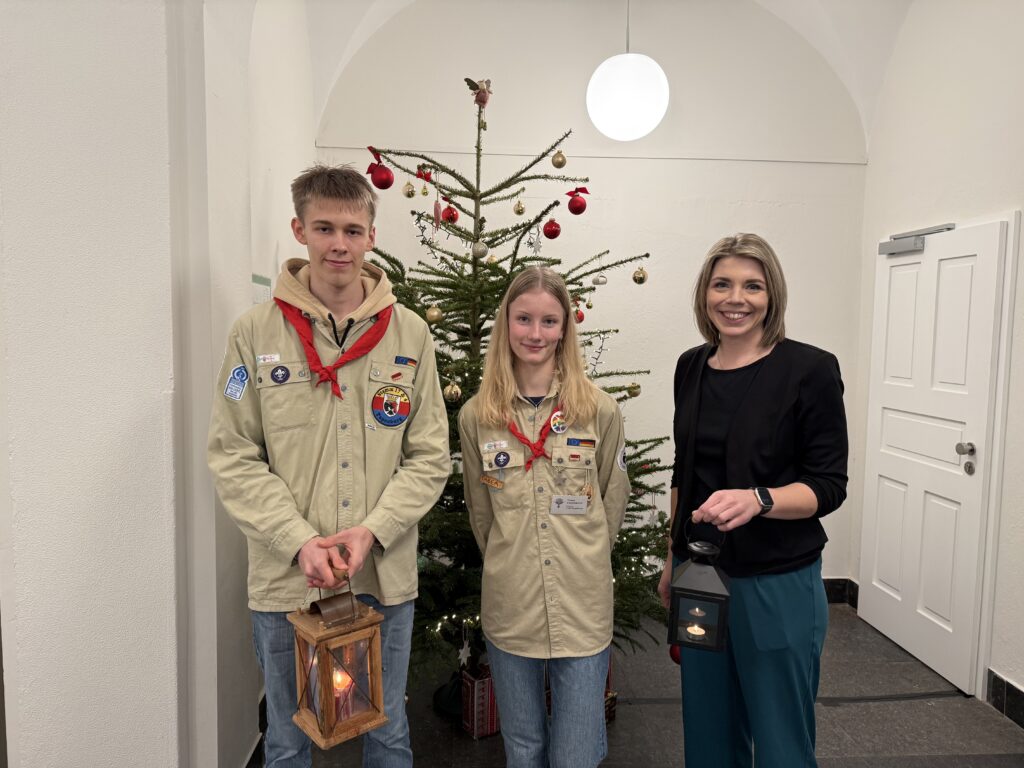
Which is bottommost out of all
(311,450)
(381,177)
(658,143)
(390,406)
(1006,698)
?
(1006,698)

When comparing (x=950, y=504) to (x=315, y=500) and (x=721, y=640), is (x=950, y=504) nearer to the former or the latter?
(x=721, y=640)

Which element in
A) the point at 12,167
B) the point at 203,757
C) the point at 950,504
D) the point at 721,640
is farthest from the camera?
the point at 950,504

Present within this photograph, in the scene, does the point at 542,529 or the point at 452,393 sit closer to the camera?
the point at 542,529

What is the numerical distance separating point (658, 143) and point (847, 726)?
3.40m

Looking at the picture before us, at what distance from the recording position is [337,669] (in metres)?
1.56

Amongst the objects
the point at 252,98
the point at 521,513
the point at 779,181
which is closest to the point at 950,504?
the point at 779,181

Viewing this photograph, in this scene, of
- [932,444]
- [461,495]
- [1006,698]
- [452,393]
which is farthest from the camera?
[932,444]

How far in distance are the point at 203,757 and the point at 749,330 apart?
7.11 feet

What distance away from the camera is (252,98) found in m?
2.69

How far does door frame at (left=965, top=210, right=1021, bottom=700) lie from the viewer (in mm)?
3203

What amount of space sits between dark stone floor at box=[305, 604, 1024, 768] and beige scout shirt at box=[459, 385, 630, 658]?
119 cm

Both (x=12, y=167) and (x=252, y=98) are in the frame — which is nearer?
(x=12, y=167)

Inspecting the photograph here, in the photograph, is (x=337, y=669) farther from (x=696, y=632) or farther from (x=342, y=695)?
(x=696, y=632)

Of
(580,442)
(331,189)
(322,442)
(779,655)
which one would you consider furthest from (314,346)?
(779,655)
